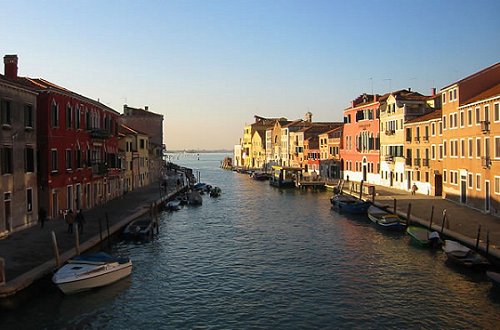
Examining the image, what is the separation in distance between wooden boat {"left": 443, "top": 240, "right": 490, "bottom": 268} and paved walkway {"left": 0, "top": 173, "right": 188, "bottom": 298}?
15556mm

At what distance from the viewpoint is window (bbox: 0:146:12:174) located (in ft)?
75.2

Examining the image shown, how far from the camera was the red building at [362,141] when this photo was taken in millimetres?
56125

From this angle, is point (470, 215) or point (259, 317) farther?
point (470, 215)

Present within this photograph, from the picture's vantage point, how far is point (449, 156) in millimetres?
37312

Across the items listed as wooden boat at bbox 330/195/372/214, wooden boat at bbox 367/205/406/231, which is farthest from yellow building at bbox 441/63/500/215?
wooden boat at bbox 330/195/372/214

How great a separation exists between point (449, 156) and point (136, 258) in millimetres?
24528

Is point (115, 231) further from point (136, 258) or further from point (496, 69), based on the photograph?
point (496, 69)

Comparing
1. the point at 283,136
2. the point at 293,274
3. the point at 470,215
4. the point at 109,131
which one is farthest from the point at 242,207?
the point at 283,136

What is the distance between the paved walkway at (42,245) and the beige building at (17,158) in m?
0.88

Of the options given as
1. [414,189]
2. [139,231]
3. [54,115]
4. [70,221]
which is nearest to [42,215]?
[70,221]

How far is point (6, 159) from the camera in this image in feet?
76.5

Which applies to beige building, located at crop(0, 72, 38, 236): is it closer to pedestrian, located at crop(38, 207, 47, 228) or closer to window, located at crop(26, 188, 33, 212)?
window, located at crop(26, 188, 33, 212)

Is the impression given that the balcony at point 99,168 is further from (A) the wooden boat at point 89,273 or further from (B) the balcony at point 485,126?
(B) the balcony at point 485,126

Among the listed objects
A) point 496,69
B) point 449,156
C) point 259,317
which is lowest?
point 259,317
